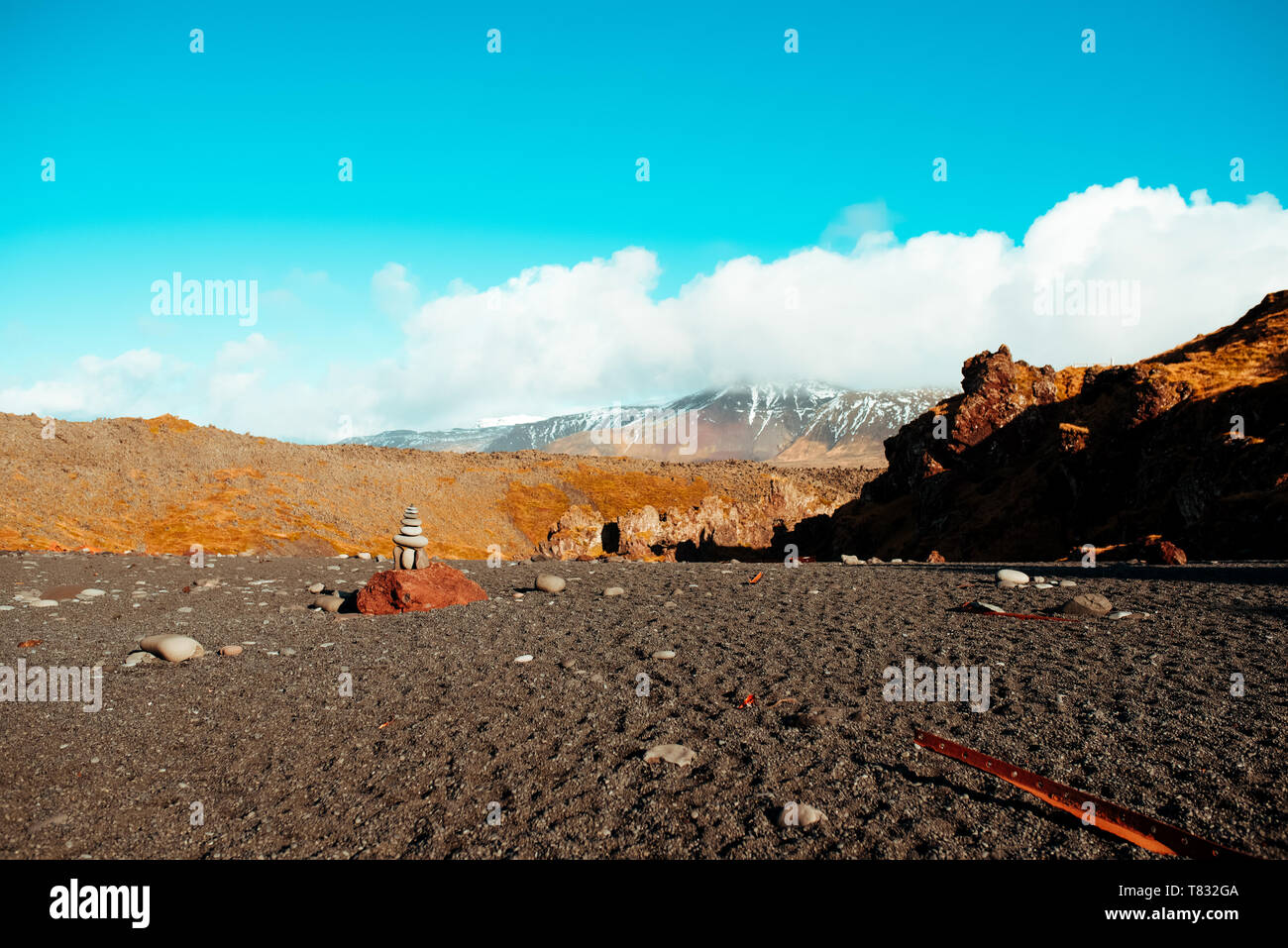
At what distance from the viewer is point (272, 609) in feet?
46.7

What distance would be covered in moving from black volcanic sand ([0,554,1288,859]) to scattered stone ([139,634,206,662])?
7.4 inches

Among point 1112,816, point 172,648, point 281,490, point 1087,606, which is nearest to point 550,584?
point 172,648

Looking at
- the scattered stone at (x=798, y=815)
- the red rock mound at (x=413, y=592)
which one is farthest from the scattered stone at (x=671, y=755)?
the red rock mound at (x=413, y=592)

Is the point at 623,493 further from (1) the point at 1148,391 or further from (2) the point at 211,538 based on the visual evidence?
(1) the point at 1148,391

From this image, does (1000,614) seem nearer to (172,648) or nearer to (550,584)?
(550,584)

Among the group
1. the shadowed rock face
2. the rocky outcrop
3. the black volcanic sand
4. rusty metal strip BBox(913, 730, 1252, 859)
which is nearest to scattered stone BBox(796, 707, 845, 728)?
the black volcanic sand

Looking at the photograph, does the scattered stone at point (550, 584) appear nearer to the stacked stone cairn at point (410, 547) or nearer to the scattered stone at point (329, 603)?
the stacked stone cairn at point (410, 547)

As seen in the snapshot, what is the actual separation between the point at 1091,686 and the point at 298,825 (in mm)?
8841

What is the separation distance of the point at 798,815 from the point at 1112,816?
2.39 meters

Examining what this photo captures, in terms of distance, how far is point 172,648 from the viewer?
9.80m

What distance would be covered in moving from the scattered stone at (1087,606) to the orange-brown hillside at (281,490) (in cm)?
3540

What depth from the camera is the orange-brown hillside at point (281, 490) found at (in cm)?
3481

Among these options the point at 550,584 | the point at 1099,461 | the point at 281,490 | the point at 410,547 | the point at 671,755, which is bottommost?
the point at 550,584

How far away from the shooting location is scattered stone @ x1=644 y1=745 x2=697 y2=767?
5.85m
